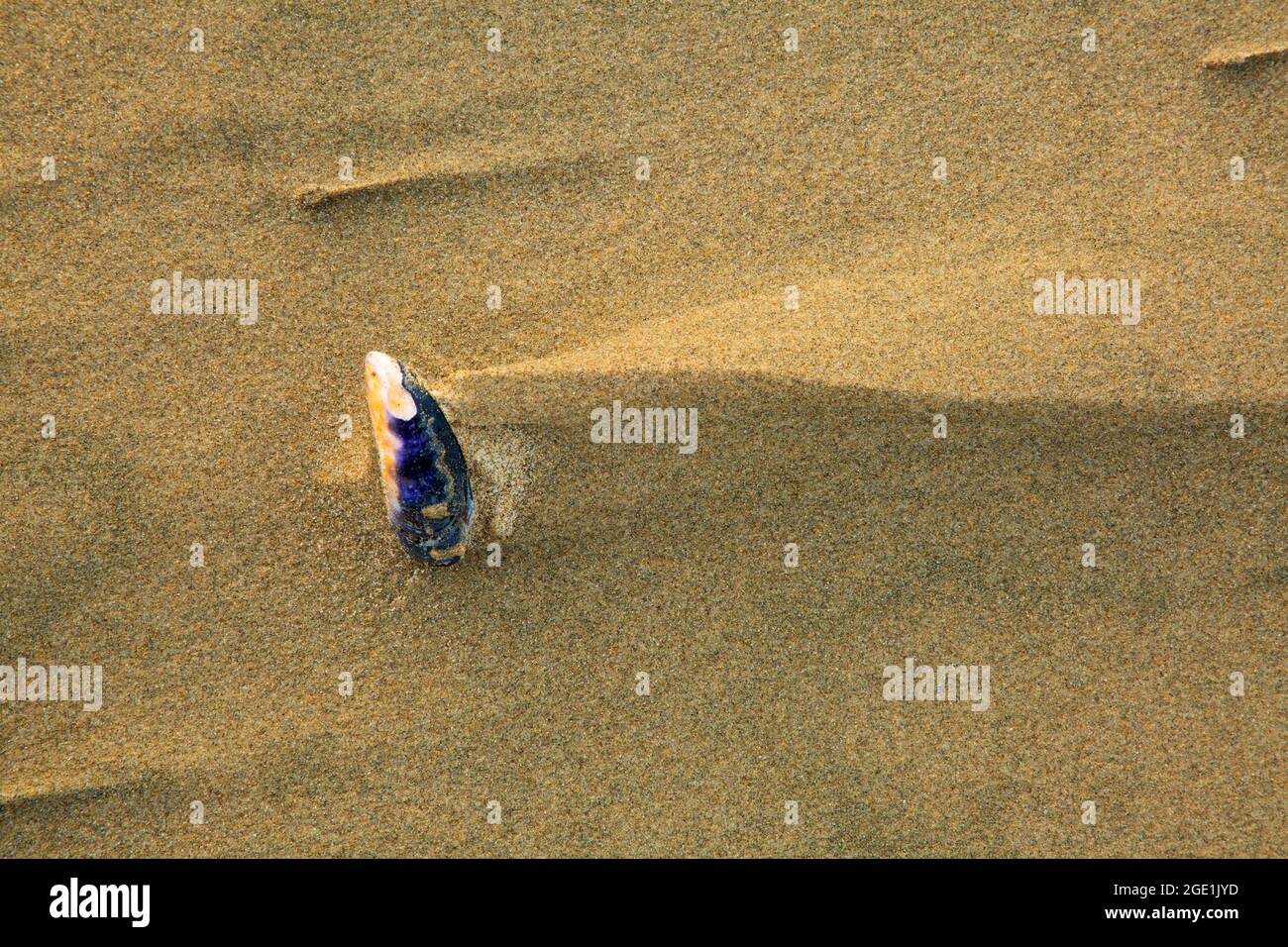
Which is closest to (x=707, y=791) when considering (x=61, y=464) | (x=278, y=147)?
(x=61, y=464)

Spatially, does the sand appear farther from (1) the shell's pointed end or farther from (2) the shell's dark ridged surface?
(1) the shell's pointed end

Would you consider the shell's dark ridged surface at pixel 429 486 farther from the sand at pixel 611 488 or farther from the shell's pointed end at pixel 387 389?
the sand at pixel 611 488

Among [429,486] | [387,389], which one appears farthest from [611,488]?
[387,389]

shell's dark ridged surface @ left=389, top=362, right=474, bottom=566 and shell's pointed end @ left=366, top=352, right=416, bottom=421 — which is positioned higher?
shell's pointed end @ left=366, top=352, right=416, bottom=421

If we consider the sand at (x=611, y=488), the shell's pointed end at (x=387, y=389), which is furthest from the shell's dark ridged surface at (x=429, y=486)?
the sand at (x=611, y=488)

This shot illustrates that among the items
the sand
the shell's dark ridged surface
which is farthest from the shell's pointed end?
the sand

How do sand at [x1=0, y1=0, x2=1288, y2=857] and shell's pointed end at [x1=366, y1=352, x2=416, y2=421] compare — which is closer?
shell's pointed end at [x1=366, y1=352, x2=416, y2=421]
